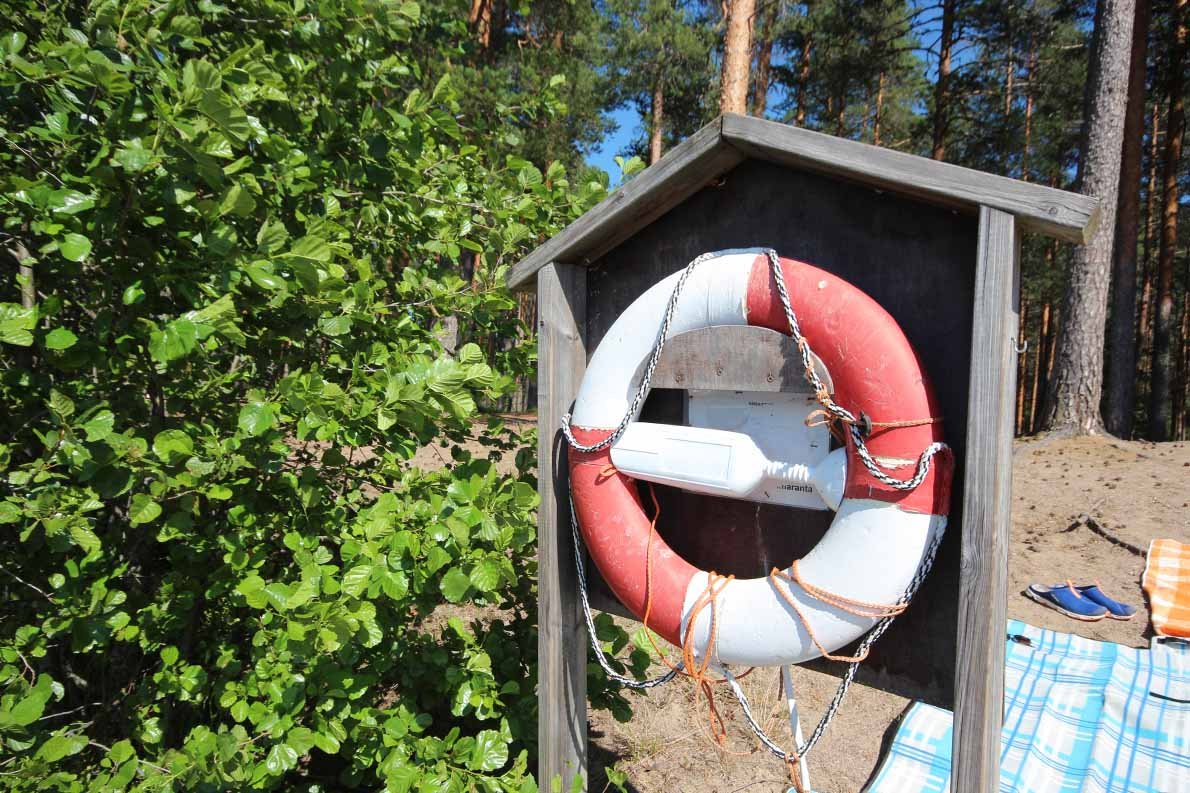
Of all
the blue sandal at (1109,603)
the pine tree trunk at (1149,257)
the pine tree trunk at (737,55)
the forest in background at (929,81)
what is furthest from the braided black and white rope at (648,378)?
the pine tree trunk at (1149,257)

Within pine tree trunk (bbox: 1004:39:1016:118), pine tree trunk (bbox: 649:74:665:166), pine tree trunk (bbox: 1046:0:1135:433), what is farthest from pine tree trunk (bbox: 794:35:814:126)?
pine tree trunk (bbox: 1046:0:1135:433)

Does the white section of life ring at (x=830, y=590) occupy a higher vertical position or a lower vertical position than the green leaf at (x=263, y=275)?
lower

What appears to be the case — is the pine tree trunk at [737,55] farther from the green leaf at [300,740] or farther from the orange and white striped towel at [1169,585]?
the green leaf at [300,740]

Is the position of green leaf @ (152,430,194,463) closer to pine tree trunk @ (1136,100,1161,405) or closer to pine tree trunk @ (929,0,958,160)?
pine tree trunk @ (929,0,958,160)

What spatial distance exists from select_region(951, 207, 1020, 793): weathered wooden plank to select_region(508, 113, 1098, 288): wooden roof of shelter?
0.15ft

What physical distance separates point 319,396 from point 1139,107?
10374 millimetres

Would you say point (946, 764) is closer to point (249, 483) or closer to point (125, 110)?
point (249, 483)

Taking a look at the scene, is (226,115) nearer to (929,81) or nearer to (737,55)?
(737,55)

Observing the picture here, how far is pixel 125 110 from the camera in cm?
113

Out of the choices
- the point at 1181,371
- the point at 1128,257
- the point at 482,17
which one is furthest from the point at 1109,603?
the point at 1181,371

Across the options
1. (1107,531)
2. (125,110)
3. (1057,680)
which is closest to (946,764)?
(1057,680)

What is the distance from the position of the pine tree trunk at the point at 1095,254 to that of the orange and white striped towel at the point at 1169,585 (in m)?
2.44

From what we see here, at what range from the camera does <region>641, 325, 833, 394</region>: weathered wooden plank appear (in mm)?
1275

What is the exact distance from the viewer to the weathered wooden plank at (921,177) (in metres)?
1.01
